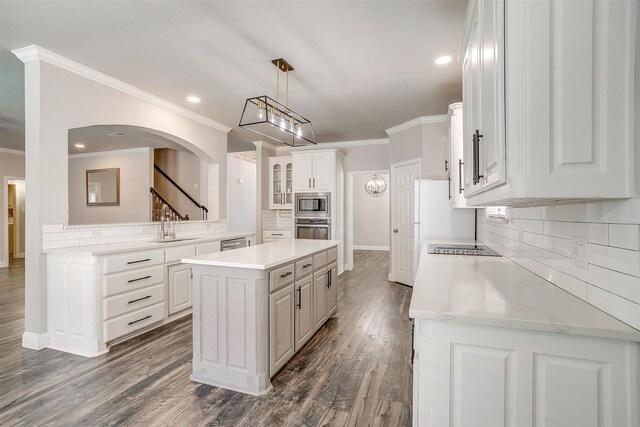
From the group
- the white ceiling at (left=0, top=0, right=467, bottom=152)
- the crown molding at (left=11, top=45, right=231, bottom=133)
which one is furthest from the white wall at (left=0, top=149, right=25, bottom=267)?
the crown molding at (left=11, top=45, right=231, bottom=133)

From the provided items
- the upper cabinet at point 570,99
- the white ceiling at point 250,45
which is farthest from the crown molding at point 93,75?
the upper cabinet at point 570,99

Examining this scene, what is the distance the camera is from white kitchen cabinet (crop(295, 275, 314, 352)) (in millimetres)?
2609

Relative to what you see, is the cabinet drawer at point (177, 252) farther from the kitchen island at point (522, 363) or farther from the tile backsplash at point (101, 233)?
the kitchen island at point (522, 363)

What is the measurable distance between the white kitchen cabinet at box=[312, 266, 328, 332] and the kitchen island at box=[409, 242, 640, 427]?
1771 mm

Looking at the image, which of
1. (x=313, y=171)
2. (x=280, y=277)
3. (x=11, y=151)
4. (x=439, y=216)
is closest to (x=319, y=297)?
(x=280, y=277)

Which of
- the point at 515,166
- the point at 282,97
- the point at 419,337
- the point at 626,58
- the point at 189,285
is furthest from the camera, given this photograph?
the point at 282,97

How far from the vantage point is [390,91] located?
12.3ft

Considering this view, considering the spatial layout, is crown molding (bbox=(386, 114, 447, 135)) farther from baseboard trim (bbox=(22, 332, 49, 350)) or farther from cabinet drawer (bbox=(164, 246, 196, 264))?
baseboard trim (bbox=(22, 332, 49, 350))

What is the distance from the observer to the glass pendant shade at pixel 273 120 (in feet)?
8.39

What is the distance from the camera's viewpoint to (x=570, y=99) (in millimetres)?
949

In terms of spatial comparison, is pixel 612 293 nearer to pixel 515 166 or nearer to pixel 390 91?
pixel 515 166

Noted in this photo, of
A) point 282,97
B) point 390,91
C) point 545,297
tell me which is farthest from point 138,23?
point 545,297

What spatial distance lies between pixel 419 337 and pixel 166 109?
4190 mm

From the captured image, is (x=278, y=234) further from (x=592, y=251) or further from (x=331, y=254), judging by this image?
(x=592, y=251)
